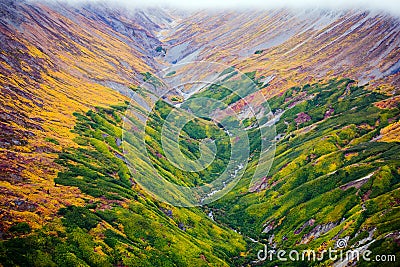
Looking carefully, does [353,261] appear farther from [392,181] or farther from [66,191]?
[66,191]

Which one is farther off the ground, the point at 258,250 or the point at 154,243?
the point at 258,250

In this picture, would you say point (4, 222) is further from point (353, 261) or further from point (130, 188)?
point (353, 261)

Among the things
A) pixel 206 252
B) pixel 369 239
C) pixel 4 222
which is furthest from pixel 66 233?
pixel 369 239

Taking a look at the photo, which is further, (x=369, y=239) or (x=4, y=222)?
(x=369, y=239)

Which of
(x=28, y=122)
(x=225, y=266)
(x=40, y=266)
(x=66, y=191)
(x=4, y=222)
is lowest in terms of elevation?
(x=40, y=266)

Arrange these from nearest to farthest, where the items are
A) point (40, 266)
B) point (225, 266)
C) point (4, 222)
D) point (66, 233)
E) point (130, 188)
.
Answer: point (40, 266) → point (4, 222) → point (66, 233) → point (225, 266) → point (130, 188)

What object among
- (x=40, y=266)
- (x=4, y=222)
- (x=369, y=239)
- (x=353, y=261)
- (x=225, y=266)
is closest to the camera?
(x=40, y=266)

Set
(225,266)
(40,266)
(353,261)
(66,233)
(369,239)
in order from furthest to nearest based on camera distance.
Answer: (225,266) → (369,239) → (353,261) → (66,233) → (40,266)

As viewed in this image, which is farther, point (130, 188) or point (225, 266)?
point (130, 188)

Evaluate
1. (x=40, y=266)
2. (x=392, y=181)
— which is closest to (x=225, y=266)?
(x=40, y=266)
